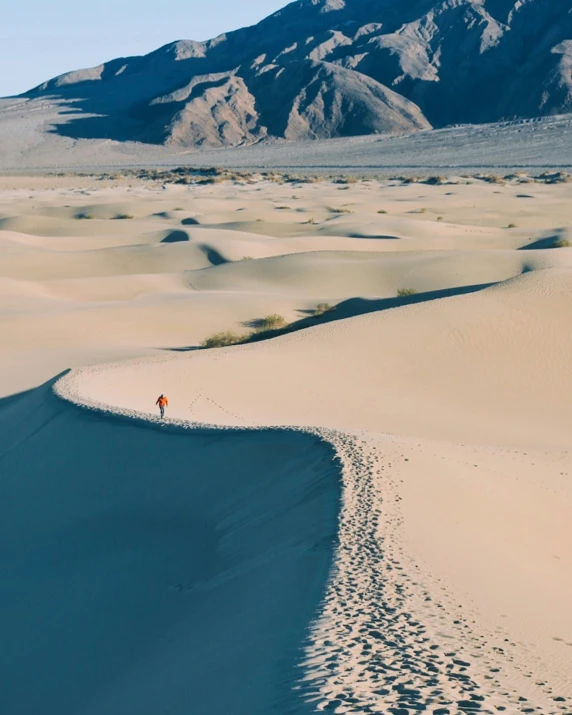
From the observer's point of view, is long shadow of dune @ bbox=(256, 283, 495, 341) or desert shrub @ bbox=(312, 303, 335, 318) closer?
long shadow of dune @ bbox=(256, 283, 495, 341)

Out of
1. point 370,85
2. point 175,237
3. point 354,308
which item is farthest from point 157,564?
point 370,85

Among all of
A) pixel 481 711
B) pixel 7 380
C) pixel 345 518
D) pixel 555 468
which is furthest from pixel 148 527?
pixel 7 380

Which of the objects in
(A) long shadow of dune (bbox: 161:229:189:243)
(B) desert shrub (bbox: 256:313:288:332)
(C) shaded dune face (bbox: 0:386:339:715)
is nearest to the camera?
(C) shaded dune face (bbox: 0:386:339:715)

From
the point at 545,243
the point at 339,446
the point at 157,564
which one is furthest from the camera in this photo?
the point at 545,243

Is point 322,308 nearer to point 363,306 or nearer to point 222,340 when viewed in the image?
point 363,306

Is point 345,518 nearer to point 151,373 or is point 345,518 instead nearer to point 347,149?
point 151,373

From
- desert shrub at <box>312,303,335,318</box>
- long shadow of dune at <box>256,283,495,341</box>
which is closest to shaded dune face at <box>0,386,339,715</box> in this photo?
long shadow of dune at <box>256,283,495,341</box>

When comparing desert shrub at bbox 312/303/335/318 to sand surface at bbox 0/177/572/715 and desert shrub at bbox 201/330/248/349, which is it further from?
desert shrub at bbox 201/330/248/349
